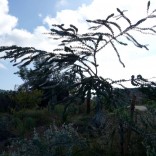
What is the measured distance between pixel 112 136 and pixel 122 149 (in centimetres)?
25

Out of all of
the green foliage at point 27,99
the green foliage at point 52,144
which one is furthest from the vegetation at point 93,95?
the green foliage at point 27,99

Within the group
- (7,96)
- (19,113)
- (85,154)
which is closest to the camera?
(85,154)

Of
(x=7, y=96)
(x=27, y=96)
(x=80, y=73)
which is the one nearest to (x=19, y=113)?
(x=27, y=96)

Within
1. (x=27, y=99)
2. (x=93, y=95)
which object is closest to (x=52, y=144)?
(x=93, y=95)

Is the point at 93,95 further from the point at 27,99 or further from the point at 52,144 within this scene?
the point at 27,99

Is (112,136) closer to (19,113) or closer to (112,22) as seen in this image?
(112,22)

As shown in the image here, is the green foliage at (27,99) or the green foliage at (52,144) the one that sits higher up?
the green foliage at (27,99)

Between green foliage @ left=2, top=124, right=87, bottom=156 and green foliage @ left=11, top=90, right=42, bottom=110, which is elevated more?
green foliage @ left=11, top=90, right=42, bottom=110

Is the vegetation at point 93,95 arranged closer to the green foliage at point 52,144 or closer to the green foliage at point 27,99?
the green foliage at point 52,144

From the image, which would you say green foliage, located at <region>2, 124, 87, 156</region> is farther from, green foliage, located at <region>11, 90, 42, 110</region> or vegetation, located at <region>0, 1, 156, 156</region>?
green foliage, located at <region>11, 90, 42, 110</region>

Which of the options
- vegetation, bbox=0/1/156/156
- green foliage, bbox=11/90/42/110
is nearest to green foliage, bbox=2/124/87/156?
vegetation, bbox=0/1/156/156

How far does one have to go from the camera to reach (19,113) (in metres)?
19.0

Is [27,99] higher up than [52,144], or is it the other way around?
[27,99]

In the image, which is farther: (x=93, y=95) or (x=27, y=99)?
(x=27, y=99)
